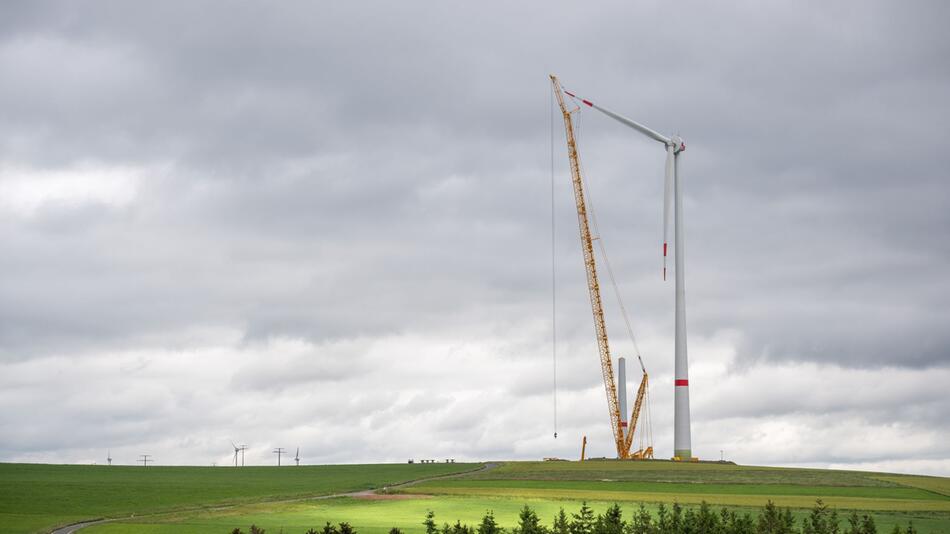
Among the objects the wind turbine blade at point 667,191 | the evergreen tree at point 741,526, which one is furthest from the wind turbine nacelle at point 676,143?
the evergreen tree at point 741,526

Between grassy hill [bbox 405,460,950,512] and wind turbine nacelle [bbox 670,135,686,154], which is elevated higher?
wind turbine nacelle [bbox 670,135,686,154]

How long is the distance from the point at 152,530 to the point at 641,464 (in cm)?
11849

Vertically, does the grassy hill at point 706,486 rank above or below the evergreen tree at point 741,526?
below

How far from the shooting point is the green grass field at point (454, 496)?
327 ft

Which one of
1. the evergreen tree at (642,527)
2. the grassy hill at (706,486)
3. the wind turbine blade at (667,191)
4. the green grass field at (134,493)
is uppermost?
the wind turbine blade at (667,191)

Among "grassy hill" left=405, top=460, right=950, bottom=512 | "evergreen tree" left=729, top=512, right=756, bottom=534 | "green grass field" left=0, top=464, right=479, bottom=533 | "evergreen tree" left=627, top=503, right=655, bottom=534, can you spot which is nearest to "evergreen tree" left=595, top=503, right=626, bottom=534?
"evergreen tree" left=627, top=503, right=655, bottom=534

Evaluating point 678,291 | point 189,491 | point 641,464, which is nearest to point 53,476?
point 189,491

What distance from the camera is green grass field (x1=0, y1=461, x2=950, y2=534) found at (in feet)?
327

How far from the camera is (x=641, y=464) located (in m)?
191

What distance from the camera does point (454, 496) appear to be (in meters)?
126

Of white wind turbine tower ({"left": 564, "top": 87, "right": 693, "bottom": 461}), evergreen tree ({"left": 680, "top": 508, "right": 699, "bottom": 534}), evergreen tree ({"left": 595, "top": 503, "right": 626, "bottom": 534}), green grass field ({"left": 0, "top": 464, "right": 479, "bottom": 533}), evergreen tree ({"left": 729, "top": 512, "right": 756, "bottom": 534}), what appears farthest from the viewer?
white wind turbine tower ({"left": 564, "top": 87, "right": 693, "bottom": 461})

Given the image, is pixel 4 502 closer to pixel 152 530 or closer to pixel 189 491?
pixel 189 491

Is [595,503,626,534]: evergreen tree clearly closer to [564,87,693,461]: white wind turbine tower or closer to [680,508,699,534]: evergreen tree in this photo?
[680,508,699,534]: evergreen tree

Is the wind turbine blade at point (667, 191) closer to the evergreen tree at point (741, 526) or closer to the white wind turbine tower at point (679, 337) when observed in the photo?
the white wind turbine tower at point (679, 337)
